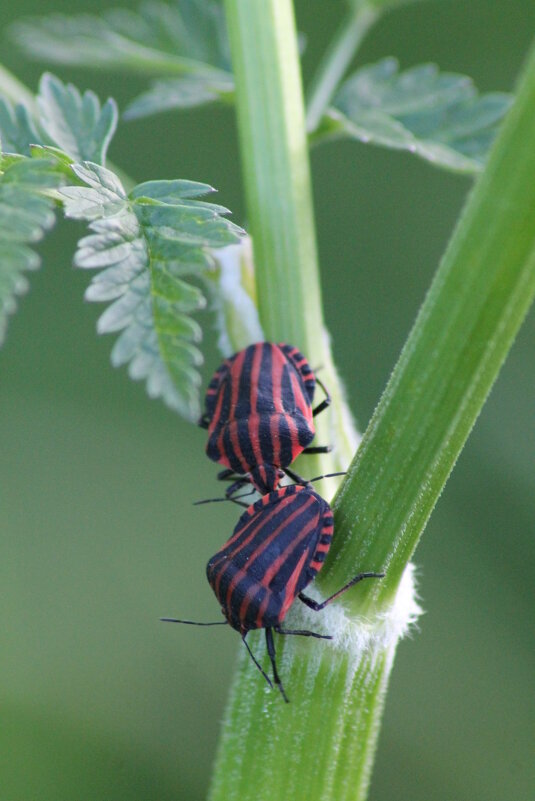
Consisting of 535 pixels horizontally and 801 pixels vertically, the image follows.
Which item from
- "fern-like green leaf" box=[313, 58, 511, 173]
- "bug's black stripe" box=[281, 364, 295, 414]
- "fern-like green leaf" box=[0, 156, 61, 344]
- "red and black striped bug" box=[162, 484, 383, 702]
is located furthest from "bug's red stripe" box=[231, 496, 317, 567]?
"fern-like green leaf" box=[313, 58, 511, 173]

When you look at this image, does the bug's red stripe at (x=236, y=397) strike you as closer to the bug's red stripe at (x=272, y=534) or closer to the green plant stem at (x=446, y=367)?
the bug's red stripe at (x=272, y=534)

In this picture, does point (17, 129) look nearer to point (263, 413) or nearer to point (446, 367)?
point (263, 413)

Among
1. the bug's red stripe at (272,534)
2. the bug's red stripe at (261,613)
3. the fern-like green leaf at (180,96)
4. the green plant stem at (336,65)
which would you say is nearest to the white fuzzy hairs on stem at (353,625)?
the bug's red stripe at (261,613)

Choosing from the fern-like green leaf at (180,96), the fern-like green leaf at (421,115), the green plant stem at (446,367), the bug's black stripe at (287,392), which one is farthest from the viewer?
the fern-like green leaf at (180,96)

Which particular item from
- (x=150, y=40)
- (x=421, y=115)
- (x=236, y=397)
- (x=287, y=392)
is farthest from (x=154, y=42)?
(x=287, y=392)

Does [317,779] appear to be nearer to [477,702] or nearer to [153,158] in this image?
[477,702]

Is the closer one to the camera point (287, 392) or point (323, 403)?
point (323, 403)

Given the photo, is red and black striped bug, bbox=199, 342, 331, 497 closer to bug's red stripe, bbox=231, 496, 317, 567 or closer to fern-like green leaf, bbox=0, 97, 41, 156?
bug's red stripe, bbox=231, 496, 317, 567
